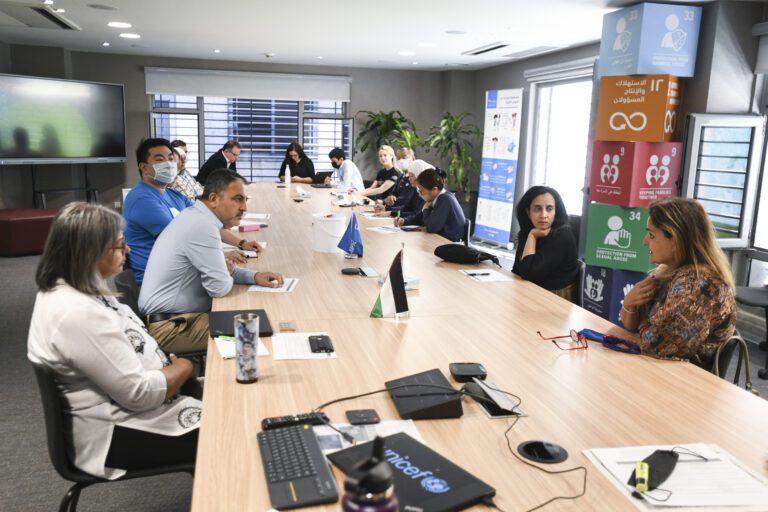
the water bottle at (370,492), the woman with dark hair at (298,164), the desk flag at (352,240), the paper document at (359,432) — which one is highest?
the woman with dark hair at (298,164)

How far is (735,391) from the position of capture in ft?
6.25

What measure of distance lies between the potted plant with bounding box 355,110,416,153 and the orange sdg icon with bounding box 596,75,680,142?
17.3 feet

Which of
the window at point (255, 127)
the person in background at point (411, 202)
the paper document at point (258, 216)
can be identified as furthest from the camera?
the window at point (255, 127)

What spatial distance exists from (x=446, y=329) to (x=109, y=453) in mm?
1245

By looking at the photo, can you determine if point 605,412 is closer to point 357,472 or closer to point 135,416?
point 357,472

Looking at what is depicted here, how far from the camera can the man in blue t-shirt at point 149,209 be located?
364cm

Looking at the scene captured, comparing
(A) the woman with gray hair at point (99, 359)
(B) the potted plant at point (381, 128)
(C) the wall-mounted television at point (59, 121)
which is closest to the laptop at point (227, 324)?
(A) the woman with gray hair at point (99, 359)

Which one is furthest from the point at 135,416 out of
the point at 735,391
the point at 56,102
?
the point at 56,102

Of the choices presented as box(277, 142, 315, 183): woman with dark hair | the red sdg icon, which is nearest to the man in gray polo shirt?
the red sdg icon

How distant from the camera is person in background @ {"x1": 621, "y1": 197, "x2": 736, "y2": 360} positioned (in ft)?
7.20

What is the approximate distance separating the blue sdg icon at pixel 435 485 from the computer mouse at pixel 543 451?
0.26 metres

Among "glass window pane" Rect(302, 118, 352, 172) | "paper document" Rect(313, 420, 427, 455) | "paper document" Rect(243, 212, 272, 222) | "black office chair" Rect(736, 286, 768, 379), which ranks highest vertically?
"glass window pane" Rect(302, 118, 352, 172)

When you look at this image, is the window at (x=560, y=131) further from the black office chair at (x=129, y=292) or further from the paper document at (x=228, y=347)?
the paper document at (x=228, y=347)

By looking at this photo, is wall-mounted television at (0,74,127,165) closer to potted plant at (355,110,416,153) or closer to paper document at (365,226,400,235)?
potted plant at (355,110,416,153)
